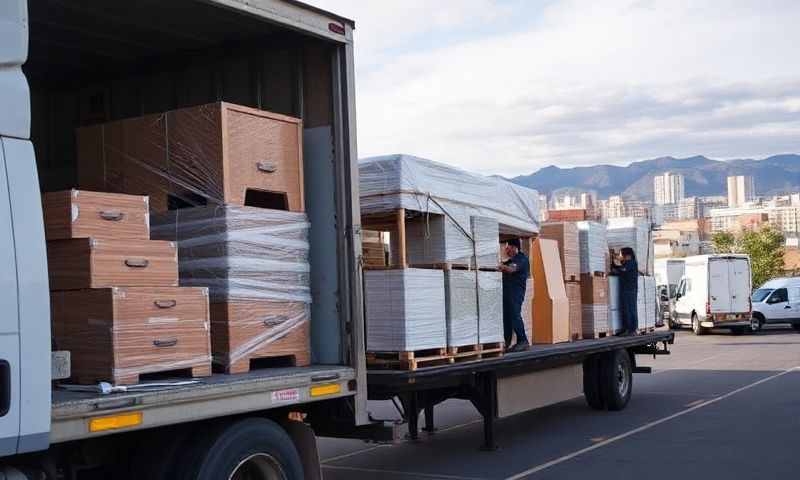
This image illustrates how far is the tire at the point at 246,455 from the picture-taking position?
5.45m

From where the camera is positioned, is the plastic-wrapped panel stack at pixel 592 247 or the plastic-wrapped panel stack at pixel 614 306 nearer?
the plastic-wrapped panel stack at pixel 592 247

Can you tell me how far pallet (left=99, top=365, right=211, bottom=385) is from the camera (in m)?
5.30

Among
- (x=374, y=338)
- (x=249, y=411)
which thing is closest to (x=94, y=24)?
(x=249, y=411)

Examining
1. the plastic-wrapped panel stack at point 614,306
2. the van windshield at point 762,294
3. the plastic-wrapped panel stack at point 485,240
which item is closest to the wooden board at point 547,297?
the plastic-wrapped panel stack at point 614,306

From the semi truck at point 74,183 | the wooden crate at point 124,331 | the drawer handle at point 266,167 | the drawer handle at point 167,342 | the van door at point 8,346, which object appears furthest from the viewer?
the drawer handle at point 266,167

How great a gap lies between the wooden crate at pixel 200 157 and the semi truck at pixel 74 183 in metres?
0.33

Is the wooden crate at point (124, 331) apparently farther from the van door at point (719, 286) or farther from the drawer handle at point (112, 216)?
the van door at point (719, 286)

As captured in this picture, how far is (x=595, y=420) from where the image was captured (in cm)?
1309

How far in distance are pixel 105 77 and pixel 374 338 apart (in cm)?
322

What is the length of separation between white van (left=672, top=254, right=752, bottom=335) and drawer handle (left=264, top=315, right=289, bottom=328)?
91.1ft

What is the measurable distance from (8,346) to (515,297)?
7.43 metres

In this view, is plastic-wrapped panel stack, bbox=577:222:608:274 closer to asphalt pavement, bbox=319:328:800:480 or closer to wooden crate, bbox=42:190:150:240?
asphalt pavement, bbox=319:328:800:480

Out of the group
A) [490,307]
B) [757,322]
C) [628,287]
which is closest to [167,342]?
[490,307]

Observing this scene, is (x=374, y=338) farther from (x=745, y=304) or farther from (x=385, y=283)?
(x=745, y=304)
